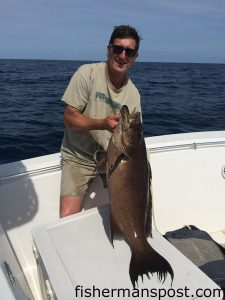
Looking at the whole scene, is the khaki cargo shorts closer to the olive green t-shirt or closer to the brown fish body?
the olive green t-shirt

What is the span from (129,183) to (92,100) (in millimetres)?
1017

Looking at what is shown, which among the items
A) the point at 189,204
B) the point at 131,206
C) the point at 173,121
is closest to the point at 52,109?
the point at 173,121

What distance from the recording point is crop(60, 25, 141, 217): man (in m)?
3.18

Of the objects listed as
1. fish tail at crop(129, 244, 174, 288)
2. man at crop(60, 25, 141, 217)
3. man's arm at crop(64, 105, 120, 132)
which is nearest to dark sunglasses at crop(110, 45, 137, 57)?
man at crop(60, 25, 141, 217)

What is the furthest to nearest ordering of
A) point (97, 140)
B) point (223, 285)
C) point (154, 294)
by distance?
point (97, 140) → point (223, 285) → point (154, 294)

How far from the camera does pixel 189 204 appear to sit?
13.9 feet

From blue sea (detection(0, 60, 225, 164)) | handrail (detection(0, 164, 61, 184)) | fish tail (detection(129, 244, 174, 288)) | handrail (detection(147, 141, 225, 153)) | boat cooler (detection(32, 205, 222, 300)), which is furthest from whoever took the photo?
blue sea (detection(0, 60, 225, 164))

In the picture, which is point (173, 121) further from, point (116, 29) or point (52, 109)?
point (116, 29)

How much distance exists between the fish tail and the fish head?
0.69 meters

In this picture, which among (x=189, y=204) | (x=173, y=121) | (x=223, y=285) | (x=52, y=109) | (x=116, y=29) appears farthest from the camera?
(x=52, y=109)

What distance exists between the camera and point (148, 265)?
2.24 m

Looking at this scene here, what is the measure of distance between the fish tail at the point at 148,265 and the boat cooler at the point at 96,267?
1.2 inches

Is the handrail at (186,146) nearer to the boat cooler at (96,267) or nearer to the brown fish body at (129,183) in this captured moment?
the brown fish body at (129,183)

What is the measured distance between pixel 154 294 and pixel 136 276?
159 mm
